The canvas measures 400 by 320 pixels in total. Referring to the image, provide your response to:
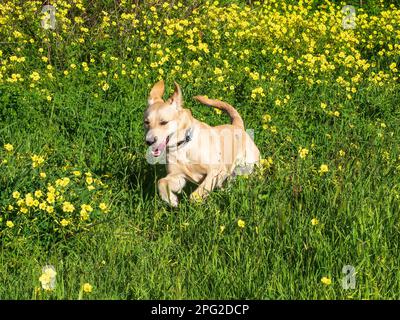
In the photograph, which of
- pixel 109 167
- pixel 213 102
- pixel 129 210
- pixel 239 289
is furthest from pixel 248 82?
pixel 239 289

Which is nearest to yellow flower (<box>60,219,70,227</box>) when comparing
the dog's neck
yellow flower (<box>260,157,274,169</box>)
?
the dog's neck

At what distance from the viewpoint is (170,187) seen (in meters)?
5.84

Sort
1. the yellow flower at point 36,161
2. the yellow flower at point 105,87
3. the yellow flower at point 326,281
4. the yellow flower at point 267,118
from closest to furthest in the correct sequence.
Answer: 1. the yellow flower at point 326,281
2. the yellow flower at point 36,161
3. the yellow flower at point 267,118
4. the yellow flower at point 105,87

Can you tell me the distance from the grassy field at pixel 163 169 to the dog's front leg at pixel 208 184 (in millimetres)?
82

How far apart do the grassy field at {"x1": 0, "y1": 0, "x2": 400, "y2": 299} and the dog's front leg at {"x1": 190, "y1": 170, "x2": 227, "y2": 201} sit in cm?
8

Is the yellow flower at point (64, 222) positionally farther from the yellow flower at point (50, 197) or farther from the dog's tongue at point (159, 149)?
the dog's tongue at point (159, 149)

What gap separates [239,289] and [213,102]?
2.53 meters

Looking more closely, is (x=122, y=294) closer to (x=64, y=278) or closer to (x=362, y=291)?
(x=64, y=278)

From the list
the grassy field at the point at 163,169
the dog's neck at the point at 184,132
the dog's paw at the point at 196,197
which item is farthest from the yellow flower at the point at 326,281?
the dog's neck at the point at 184,132

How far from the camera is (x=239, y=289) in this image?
439cm

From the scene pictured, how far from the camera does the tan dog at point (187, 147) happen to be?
572cm

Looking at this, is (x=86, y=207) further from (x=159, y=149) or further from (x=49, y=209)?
(x=159, y=149)

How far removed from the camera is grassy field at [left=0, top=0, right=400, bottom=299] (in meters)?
4.58
